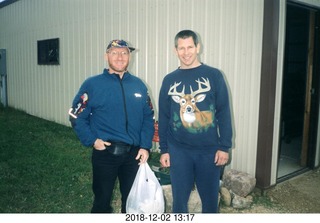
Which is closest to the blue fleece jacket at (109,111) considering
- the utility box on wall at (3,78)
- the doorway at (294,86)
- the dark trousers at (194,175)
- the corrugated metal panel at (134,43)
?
the dark trousers at (194,175)

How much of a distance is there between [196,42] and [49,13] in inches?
330

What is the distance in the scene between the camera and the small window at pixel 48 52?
9.66 meters

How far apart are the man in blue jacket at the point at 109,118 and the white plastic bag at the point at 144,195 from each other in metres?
0.19

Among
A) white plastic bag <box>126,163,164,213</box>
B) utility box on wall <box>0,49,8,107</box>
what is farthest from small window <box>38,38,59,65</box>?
white plastic bag <box>126,163,164,213</box>

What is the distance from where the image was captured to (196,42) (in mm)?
2750

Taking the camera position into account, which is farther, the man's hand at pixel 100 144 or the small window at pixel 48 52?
the small window at pixel 48 52

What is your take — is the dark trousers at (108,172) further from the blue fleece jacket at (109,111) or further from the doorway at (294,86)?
the doorway at (294,86)

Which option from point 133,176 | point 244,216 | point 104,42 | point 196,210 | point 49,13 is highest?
point 49,13

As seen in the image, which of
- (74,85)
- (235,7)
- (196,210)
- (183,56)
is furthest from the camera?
(74,85)

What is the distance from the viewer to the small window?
31.7 feet

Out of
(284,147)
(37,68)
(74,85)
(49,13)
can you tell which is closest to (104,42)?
(74,85)

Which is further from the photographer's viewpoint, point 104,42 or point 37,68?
point 37,68

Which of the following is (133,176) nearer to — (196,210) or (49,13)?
(196,210)

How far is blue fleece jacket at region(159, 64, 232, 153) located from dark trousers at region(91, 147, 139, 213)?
51 centimetres
